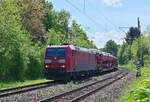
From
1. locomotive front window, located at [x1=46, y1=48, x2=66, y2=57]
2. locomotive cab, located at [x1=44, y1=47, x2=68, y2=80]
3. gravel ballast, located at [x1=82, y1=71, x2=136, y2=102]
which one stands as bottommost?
gravel ballast, located at [x1=82, y1=71, x2=136, y2=102]

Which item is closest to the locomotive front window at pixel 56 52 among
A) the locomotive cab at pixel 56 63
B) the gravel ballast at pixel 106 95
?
the locomotive cab at pixel 56 63

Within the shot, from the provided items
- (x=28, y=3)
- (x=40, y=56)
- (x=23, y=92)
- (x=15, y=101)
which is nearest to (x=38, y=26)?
(x=28, y=3)

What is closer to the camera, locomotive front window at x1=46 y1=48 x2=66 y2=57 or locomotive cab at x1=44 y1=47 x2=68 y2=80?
locomotive cab at x1=44 y1=47 x2=68 y2=80

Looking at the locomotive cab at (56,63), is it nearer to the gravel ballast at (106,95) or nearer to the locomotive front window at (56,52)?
the locomotive front window at (56,52)

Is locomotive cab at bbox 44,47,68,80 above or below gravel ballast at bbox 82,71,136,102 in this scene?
above

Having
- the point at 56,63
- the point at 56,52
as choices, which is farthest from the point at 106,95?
the point at 56,52

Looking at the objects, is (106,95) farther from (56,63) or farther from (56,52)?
(56,52)

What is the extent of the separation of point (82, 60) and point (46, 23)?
203ft

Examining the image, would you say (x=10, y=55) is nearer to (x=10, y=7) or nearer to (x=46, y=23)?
(x=10, y=7)

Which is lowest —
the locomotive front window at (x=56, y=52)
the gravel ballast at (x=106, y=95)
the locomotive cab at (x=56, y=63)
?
the gravel ballast at (x=106, y=95)

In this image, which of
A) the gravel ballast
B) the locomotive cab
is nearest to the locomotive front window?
the locomotive cab

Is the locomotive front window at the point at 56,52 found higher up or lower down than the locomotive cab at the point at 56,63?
higher up

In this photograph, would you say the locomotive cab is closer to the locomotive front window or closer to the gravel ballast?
the locomotive front window

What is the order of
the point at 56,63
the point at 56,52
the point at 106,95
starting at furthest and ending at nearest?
the point at 56,52, the point at 56,63, the point at 106,95
